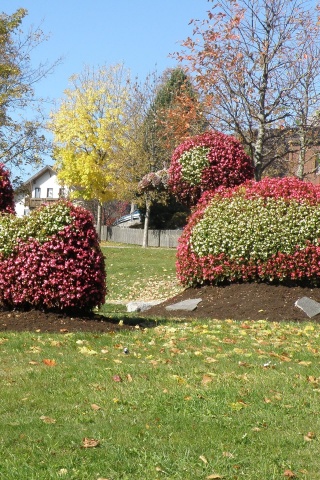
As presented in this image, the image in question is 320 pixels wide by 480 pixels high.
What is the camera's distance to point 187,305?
13.3 m

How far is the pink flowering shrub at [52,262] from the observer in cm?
952

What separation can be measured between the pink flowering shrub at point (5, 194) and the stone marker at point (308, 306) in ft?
17.4

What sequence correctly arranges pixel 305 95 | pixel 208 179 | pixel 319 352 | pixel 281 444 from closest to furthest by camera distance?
pixel 281 444
pixel 319 352
pixel 208 179
pixel 305 95

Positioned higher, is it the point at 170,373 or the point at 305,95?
the point at 305,95

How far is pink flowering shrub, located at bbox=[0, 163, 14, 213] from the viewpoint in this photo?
11.1 m

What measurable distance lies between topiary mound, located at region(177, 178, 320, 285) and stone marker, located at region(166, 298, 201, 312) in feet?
2.05

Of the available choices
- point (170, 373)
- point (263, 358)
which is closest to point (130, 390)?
point (170, 373)

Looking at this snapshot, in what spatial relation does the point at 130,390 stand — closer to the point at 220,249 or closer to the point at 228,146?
the point at 220,249

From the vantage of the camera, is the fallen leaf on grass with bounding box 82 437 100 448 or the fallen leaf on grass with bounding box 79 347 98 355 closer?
the fallen leaf on grass with bounding box 82 437 100 448

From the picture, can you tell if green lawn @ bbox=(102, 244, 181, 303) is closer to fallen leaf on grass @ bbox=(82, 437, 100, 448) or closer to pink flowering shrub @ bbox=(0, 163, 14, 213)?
pink flowering shrub @ bbox=(0, 163, 14, 213)

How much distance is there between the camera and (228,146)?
1482cm

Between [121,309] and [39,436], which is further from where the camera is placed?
[121,309]

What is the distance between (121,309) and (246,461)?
10.9 meters

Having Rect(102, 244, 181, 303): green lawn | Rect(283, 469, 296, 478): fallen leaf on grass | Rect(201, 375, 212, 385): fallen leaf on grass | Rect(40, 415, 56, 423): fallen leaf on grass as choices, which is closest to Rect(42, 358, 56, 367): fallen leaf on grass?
Rect(201, 375, 212, 385): fallen leaf on grass
